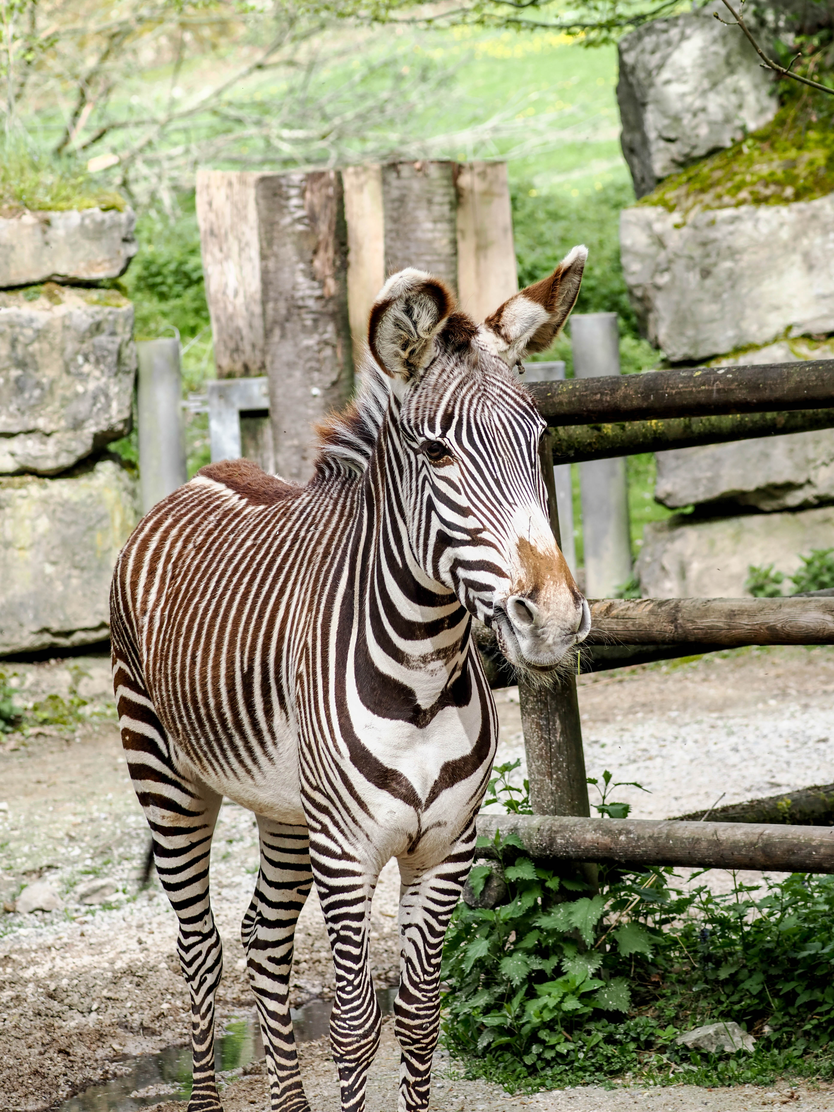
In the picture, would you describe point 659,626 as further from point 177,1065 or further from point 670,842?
point 177,1065

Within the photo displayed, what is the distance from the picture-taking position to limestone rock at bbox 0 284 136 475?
7023 mm

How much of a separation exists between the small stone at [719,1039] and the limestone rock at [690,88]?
6.05 m

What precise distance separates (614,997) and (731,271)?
535cm

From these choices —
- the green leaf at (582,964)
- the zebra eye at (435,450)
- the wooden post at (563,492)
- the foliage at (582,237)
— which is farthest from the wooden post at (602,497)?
the zebra eye at (435,450)

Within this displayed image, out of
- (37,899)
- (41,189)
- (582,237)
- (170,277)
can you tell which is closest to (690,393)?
(37,899)

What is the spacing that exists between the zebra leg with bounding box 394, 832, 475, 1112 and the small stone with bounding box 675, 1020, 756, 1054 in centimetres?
86

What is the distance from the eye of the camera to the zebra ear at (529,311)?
2.60 m

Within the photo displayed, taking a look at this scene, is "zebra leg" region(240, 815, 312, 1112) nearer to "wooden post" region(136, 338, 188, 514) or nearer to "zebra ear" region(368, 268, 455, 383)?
"zebra ear" region(368, 268, 455, 383)

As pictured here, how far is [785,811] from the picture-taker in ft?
11.3

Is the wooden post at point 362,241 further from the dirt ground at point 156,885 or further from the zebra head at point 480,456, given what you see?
the zebra head at point 480,456

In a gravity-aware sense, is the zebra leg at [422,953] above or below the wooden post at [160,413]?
below

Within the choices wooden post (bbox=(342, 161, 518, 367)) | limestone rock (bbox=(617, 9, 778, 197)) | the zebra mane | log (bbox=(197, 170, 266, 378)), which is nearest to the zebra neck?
the zebra mane

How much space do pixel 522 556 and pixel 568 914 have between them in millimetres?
1548

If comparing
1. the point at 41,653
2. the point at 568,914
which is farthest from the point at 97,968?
the point at 41,653
